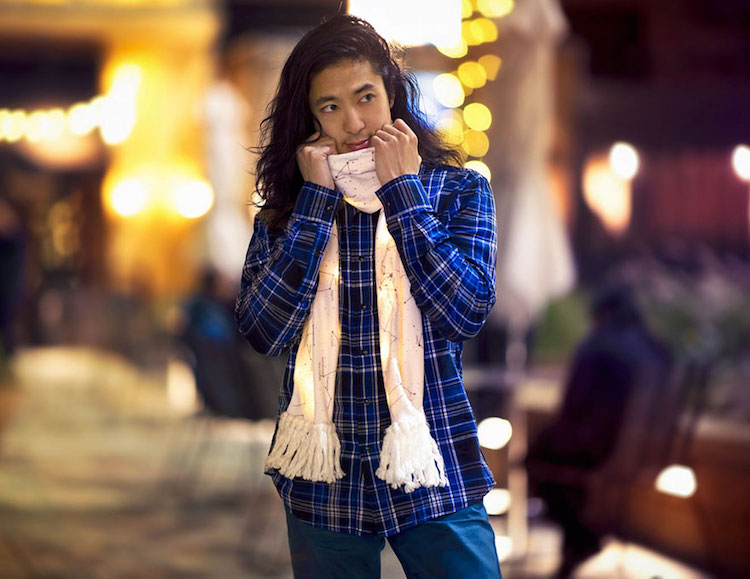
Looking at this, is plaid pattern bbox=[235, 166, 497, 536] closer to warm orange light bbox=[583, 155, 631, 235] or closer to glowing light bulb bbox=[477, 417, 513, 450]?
glowing light bulb bbox=[477, 417, 513, 450]

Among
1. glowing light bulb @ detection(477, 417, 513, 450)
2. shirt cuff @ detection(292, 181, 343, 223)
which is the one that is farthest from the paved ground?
shirt cuff @ detection(292, 181, 343, 223)

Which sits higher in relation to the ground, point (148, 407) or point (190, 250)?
point (190, 250)

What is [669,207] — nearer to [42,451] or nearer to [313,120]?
[42,451]

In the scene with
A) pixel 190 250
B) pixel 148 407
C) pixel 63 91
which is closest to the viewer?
pixel 190 250

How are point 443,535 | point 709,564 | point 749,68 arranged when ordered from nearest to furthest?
point 443,535 < point 709,564 < point 749,68

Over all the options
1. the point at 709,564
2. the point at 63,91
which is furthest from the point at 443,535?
the point at 63,91

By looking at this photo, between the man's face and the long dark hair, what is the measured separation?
2 centimetres

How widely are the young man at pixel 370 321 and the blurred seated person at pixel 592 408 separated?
6.53ft

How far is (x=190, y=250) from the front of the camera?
7469 mm

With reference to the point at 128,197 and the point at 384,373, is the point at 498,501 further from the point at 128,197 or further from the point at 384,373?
the point at 128,197

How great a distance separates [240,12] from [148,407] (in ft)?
12.4

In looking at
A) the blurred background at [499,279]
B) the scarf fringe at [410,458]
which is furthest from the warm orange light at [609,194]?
the scarf fringe at [410,458]

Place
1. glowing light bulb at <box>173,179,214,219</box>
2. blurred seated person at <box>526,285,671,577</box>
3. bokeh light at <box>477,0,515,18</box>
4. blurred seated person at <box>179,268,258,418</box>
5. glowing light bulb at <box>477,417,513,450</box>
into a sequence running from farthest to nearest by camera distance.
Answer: glowing light bulb at <box>173,179,214,219</box> < blurred seated person at <box>179,268,258,418</box> < bokeh light at <box>477,0,515,18</box> < glowing light bulb at <box>477,417,513,450</box> < blurred seated person at <box>526,285,671,577</box>

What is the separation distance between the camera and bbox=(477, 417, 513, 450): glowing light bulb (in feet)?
13.1
